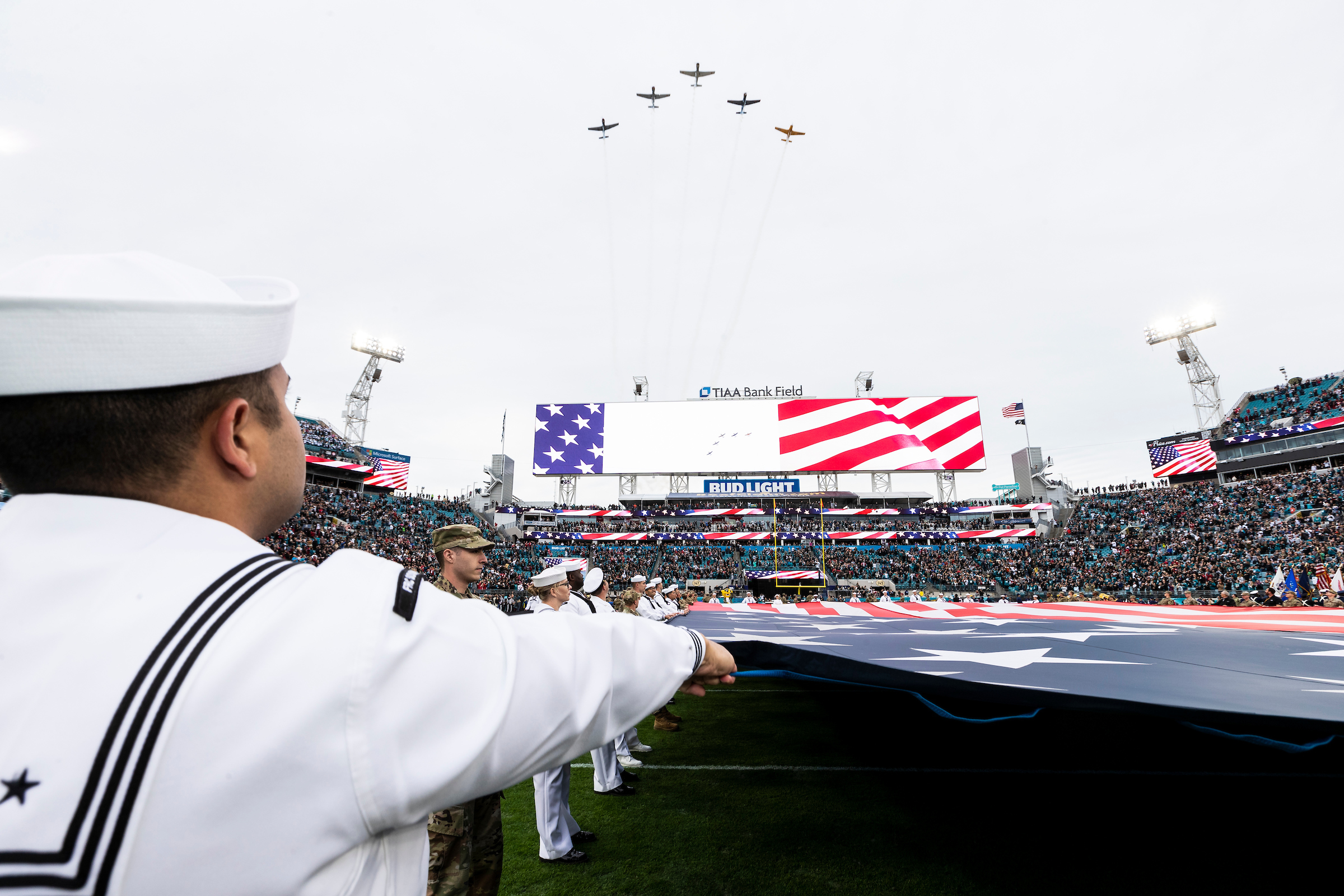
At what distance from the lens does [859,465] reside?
3822cm

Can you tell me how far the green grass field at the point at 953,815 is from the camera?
3.61 m

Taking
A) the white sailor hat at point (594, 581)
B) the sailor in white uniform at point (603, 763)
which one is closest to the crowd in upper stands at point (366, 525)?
the white sailor hat at point (594, 581)

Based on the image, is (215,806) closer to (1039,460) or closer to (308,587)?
(308,587)

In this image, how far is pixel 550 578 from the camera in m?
5.46

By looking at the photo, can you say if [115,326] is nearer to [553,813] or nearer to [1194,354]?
[553,813]

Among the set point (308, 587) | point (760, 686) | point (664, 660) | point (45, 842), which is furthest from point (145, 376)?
point (760, 686)

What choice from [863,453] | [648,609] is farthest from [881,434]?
[648,609]

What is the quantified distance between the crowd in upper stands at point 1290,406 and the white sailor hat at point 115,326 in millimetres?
52162

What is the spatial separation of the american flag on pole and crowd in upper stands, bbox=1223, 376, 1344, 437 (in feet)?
203

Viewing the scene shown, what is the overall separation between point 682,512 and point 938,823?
121 ft

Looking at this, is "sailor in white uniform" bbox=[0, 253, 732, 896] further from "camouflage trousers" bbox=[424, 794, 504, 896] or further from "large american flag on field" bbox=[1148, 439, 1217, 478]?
"large american flag on field" bbox=[1148, 439, 1217, 478]

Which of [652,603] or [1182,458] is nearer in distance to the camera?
[652,603]

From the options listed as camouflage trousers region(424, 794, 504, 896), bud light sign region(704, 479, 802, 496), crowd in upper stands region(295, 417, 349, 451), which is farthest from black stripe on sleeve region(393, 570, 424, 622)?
crowd in upper stands region(295, 417, 349, 451)

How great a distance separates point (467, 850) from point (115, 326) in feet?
11.7
